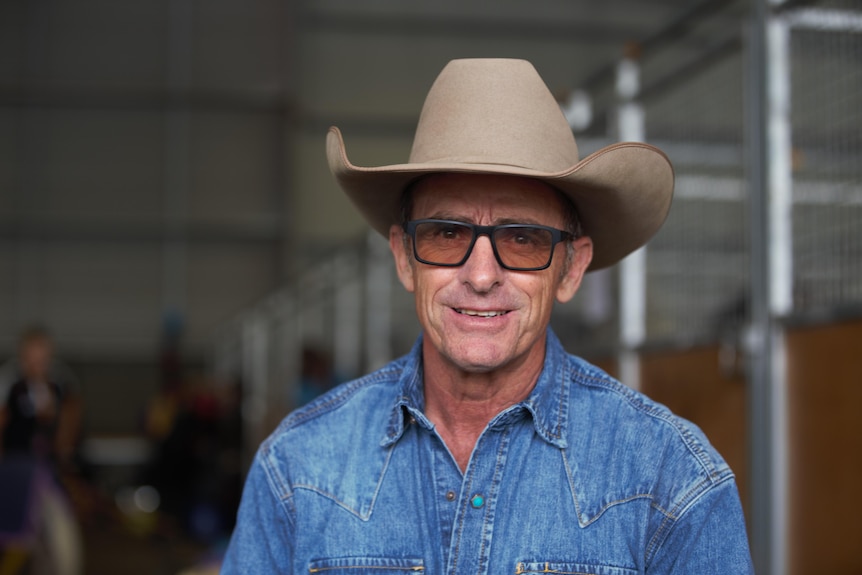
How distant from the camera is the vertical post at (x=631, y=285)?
4.27m

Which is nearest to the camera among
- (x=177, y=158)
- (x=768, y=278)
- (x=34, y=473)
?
(x=768, y=278)

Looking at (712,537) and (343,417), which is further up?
(343,417)

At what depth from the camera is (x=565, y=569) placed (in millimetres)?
1724

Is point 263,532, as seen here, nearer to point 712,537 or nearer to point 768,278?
point 712,537

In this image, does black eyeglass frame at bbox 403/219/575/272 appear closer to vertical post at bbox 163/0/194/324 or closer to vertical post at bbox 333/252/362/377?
vertical post at bbox 333/252/362/377

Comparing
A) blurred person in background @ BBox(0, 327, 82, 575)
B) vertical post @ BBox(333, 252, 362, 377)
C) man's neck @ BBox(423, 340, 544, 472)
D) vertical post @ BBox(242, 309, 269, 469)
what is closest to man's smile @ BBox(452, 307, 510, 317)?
man's neck @ BBox(423, 340, 544, 472)

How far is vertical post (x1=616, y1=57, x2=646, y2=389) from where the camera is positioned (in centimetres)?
427

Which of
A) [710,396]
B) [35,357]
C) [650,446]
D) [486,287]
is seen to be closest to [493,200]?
[486,287]

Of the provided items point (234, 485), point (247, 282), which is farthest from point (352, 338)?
point (247, 282)

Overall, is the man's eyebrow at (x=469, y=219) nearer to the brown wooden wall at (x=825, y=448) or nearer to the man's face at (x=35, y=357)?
the brown wooden wall at (x=825, y=448)

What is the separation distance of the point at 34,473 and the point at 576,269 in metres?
4.85

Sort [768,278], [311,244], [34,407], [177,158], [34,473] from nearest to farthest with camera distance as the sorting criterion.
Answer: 1. [768,278]
2. [34,473]
3. [34,407]
4. [311,244]
5. [177,158]

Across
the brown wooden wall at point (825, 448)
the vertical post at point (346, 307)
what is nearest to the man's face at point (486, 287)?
the brown wooden wall at point (825, 448)

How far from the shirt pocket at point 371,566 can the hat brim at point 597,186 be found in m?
0.59
